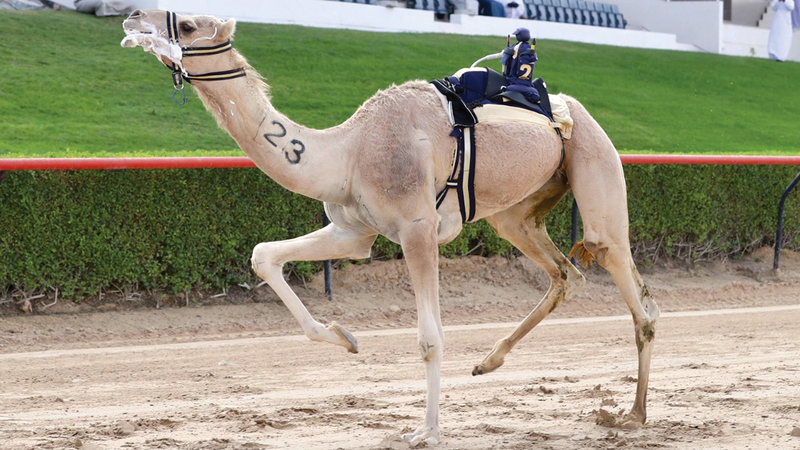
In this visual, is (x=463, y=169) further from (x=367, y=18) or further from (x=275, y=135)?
(x=367, y=18)

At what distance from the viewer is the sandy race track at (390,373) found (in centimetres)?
562

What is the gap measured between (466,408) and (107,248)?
419cm

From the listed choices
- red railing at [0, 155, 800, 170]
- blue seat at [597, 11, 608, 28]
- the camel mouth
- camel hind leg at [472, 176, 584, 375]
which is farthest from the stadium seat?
the camel mouth

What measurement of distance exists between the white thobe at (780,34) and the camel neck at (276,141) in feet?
95.2

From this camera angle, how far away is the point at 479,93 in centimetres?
588

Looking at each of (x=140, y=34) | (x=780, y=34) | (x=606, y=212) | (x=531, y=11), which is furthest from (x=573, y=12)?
(x=140, y=34)

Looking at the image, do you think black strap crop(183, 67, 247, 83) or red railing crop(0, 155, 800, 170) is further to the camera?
red railing crop(0, 155, 800, 170)

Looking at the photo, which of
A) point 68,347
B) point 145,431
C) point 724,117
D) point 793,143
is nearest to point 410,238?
point 145,431

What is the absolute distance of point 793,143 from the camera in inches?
830

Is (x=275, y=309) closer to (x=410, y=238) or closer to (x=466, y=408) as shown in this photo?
(x=466, y=408)

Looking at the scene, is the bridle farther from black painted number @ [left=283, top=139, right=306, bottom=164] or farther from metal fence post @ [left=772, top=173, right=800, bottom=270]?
metal fence post @ [left=772, top=173, right=800, bottom=270]

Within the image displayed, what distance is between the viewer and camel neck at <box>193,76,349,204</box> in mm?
5270

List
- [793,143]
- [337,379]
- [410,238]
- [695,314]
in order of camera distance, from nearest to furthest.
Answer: [410,238] < [337,379] < [695,314] < [793,143]

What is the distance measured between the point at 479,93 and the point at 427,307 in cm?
131
